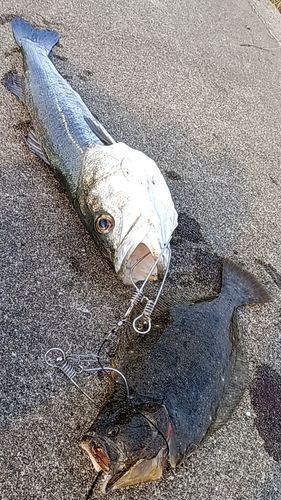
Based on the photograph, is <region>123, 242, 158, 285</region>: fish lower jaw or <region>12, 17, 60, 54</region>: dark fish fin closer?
<region>123, 242, 158, 285</region>: fish lower jaw

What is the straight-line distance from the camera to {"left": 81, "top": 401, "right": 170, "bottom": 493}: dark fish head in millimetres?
1995

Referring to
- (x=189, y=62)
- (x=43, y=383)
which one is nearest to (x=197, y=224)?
(x=43, y=383)

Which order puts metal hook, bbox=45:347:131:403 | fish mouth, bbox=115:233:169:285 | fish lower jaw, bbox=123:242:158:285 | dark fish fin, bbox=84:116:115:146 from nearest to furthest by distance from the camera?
metal hook, bbox=45:347:131:403 < fish mouth, bbox=115:233:169:285 < fish lower jaw, bbox=123:242:158:285 < dark fish fin, bbox=84:116:115:146

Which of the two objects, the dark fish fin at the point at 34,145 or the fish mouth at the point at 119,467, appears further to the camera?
the dark fish fin at the point at 34,145

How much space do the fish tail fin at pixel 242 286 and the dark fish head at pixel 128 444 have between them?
1.19 meters

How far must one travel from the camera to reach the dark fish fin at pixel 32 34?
452 centimetres

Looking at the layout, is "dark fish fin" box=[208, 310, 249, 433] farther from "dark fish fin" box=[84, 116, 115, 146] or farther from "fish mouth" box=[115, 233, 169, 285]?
"dark fish fin" box=[84, 116, 115, 146]

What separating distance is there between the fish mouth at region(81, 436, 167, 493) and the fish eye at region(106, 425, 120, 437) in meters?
0.06

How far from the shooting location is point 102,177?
311cm

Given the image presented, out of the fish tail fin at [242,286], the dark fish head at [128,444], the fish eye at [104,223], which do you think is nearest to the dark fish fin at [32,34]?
the fish eye at [104,223]

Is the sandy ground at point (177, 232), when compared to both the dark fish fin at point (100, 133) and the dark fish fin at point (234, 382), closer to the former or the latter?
the dark fish fin at point (234, 382)

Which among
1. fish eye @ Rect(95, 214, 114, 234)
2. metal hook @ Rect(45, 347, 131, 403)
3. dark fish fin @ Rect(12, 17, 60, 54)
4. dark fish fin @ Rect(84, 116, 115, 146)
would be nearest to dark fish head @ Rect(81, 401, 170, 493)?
metal hook @ Rect(45, 347, 131, 403)

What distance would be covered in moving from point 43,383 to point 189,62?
4242 millimetres

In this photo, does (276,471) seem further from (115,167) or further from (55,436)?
(115,167)
